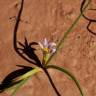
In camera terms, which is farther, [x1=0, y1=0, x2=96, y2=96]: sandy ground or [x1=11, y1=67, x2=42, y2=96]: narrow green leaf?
[x1=0, y1=0, x2=96, y2=96]: sandy ground

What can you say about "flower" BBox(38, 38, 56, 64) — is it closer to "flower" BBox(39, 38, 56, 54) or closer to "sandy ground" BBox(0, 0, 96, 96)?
"flower" BBox(39, 38, 56, 54)

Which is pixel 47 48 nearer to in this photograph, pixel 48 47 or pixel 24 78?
pixel 48 47

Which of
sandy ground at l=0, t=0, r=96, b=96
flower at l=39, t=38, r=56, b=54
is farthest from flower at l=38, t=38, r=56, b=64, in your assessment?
sandy ground at l=0, t=0, r=96, b=96

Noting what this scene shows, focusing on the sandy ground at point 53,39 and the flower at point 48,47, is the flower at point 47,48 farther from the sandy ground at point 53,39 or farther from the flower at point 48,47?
the sandy ground at point 53,39

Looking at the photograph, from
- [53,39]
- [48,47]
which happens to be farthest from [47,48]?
[53,39]

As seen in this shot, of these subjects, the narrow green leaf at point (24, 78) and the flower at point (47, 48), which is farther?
the flower at point (47, 48)

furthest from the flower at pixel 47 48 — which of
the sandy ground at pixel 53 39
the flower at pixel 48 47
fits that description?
the sandy ground at pixel 53 39

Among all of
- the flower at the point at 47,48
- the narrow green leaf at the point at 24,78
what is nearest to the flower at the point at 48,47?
the flower at the point at 47,48

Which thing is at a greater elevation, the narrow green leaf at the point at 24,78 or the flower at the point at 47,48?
the flower at the point at 47,48
